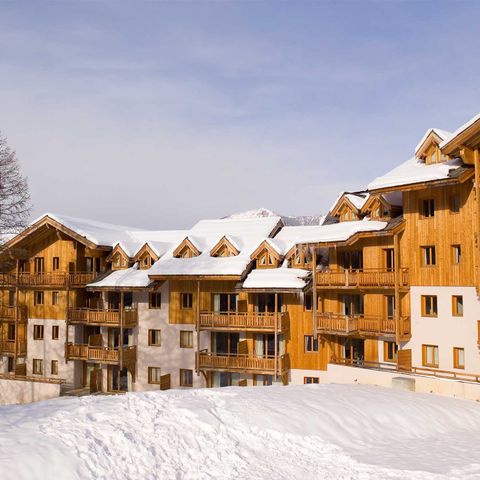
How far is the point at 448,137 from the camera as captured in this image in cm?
2727

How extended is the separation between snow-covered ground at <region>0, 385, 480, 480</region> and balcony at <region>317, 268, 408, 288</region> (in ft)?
26.5

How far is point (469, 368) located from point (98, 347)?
79.6 ft

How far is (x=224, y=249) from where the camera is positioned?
1414 inches

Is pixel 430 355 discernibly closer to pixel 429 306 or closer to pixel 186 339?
pixel 429 306

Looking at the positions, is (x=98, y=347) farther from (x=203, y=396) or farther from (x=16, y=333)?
(x=203, y=396)

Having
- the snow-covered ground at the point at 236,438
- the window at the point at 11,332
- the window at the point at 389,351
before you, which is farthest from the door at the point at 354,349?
the window at the point at 11,332

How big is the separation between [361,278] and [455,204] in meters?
6.51

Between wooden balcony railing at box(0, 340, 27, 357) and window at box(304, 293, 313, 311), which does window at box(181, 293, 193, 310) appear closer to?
window at box(304, 293, 313, 311)

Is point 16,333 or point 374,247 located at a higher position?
point 374,247

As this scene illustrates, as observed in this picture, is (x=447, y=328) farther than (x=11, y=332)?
No

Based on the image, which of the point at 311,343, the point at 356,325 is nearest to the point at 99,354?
the point at 311,343

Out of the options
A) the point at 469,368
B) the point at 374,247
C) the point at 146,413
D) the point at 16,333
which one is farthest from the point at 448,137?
the point at 16,333

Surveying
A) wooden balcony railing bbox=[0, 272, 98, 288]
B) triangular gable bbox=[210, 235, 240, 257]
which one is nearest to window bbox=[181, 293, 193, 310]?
triangular gable bbox=[210, 235, 240, 257]

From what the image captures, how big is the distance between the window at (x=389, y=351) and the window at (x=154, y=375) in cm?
1603
